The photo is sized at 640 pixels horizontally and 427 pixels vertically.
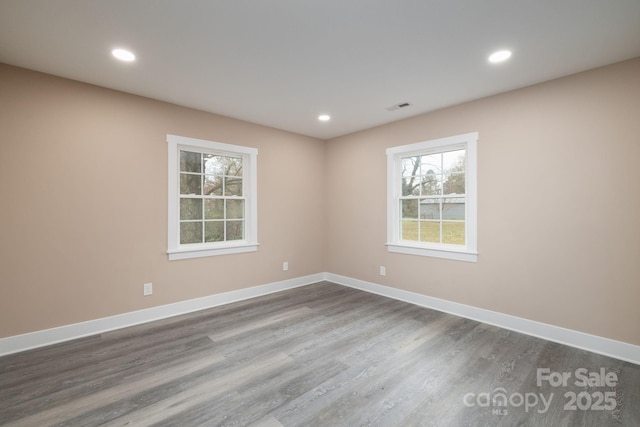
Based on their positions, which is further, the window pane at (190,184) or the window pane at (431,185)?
the window pane at (431,185)

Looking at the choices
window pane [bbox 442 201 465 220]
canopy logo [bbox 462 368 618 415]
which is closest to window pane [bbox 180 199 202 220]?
window pane [bbox 442 201 465 220]

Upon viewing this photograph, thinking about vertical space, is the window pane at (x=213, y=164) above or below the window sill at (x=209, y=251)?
above

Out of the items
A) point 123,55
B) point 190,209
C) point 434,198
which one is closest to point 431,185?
point 434,198

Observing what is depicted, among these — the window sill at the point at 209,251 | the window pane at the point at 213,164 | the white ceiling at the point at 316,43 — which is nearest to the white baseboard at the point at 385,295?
the window sill at the point at 209,251

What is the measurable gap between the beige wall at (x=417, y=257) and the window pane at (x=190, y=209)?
0.84ft

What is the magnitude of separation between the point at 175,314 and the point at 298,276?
1962 mm

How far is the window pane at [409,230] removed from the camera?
405cm

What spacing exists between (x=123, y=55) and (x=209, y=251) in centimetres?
232

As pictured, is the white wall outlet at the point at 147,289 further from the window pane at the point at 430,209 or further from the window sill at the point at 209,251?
the window pane at the point at 430,209

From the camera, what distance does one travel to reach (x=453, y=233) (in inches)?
143

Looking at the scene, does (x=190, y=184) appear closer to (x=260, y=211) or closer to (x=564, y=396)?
(x=260, y=211)

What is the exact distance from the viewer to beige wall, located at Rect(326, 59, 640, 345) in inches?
96.7

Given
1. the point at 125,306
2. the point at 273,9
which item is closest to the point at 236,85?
the point at 273,9

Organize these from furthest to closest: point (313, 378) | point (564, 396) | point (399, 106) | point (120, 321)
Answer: point (399, 106) < point (120, 321) < point (313, 378) < point (564, 396)
